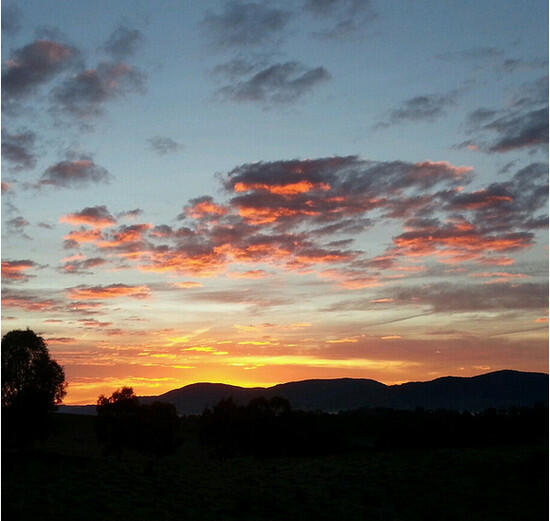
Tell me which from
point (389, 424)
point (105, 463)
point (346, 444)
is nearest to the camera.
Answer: point (105, 463)

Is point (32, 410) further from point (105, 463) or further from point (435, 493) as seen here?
point (435, 493)

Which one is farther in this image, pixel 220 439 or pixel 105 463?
pixel 220 439

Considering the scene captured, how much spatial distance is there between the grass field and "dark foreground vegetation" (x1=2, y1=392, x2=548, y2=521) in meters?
0.09

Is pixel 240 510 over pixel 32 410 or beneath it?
beneath

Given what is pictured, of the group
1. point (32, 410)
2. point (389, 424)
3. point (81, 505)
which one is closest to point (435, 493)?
point (81, 505)

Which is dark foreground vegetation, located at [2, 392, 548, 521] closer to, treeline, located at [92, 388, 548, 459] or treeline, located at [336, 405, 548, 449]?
treeline, located at [92, 388, 548, 459]

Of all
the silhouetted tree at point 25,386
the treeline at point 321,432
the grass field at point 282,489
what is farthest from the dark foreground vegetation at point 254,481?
the silhouetted tree at point 25,386

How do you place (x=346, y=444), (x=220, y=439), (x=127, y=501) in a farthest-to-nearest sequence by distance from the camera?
(x=346, y=444) → (x=220, y=439) → (x=127, y=501)

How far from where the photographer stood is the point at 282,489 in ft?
191

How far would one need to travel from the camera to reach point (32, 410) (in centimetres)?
6150

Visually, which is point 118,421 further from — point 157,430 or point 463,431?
point 463,431

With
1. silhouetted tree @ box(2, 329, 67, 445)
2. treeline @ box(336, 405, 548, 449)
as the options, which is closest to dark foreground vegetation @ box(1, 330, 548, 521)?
silhouetted tree @ box(2, 329, 67, 445)

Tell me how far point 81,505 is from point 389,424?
3625 inches

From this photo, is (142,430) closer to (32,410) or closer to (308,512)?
(32,410)
